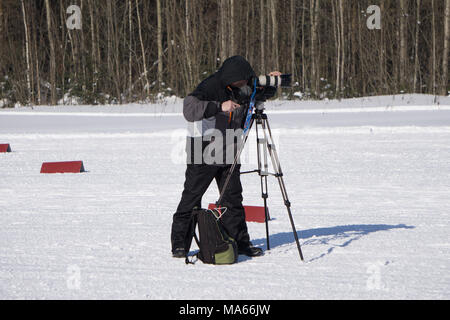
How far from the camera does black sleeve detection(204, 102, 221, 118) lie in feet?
15.6

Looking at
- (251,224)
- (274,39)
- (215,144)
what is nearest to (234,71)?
(215,144)

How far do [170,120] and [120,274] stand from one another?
12.7m

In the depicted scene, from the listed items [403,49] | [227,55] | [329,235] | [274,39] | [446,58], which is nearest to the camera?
[329,235]

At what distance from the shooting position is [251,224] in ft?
22.6

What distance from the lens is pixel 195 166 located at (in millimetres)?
5016

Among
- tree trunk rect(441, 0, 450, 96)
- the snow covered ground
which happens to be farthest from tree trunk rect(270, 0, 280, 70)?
the snow covered ground

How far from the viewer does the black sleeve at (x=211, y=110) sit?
4.75 m

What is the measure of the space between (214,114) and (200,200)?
74cm

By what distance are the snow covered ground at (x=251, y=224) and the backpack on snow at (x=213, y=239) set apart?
0.27 ft

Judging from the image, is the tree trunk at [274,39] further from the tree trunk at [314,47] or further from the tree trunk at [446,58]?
the tree trunk at [446,58]

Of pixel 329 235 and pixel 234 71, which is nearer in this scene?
pixel 234 71

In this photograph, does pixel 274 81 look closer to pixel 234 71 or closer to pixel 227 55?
pixel 234 71
